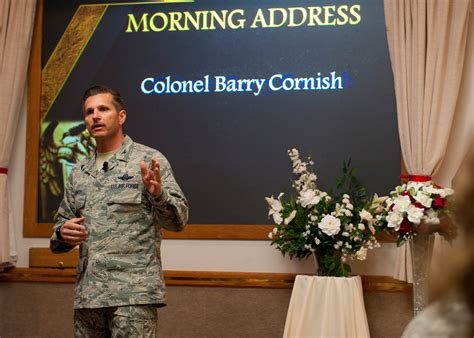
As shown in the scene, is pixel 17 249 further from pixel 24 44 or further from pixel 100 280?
pixel 100 280

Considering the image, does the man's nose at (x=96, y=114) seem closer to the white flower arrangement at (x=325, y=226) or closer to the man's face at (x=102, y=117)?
the man's face at (x=102, y=117)

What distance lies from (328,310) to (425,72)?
5.46ft

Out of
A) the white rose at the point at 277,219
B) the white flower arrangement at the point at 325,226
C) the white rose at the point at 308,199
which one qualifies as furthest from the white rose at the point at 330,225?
the white rose at the point at 277,219

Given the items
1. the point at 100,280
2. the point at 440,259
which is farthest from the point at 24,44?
the point at 440,259

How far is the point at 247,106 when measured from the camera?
5.31 metres

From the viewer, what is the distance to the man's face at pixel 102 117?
140 inches

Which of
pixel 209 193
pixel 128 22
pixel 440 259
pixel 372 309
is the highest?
pixel 128 22

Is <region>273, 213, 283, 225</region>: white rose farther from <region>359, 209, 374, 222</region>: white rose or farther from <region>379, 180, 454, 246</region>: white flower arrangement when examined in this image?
<region>379, 180, 454, 246</region>: white flower arrangement

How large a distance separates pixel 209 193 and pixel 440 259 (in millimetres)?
4600

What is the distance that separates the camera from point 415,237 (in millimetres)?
4363

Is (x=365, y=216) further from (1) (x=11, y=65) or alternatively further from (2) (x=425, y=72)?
(1) (x=11, y=65)

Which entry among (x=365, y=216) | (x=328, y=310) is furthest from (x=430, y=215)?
(x=328, y=310)

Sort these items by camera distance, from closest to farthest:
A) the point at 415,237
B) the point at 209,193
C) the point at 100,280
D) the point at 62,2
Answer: the point at 100,280
the point at 415,237
the point at 209,193
the point at 62,2

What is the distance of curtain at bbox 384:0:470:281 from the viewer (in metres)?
4.86
